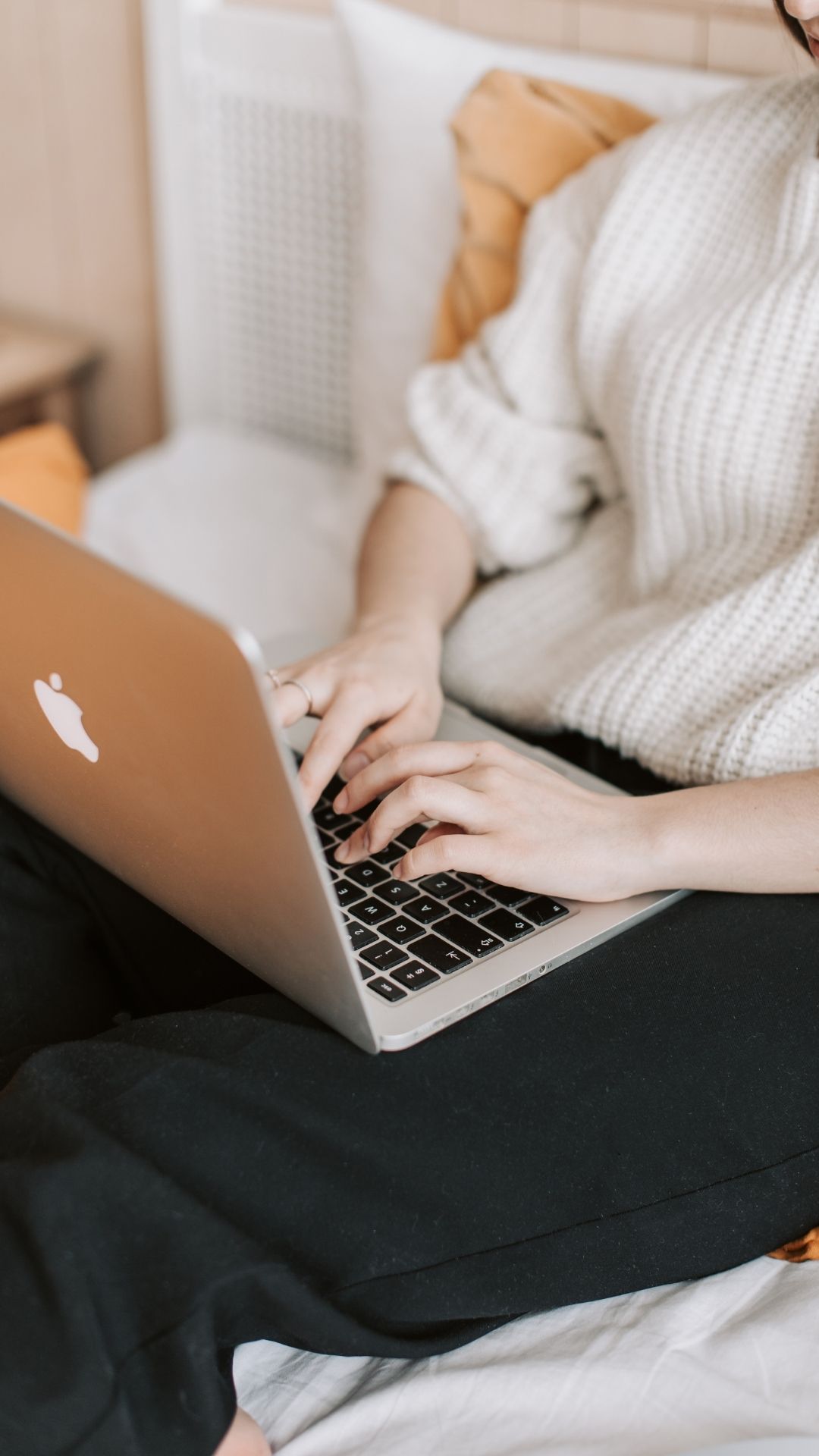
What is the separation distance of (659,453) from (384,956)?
45 cm

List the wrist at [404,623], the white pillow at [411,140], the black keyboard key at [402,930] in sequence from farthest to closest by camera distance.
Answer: the white pillow at [411,140], the wrist at [404,623], the black keyboard key at [402,930]

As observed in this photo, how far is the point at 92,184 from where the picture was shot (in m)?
1.86

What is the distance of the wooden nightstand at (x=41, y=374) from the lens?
6.07 feet

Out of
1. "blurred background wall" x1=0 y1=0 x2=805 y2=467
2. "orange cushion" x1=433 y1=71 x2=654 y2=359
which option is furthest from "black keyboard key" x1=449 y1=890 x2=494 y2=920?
"blurred background wall" x1=0 y1=0 x2=805 y2=467

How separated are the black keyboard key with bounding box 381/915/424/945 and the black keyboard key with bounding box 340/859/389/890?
0.04m

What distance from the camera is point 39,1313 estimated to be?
22.5 inches

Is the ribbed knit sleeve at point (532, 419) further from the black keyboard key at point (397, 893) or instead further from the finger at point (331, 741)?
the black keyboard key at point (397, 893)

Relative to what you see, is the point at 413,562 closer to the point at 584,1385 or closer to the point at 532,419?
the point at 532,419

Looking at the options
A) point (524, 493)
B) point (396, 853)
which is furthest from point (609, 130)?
point (396, 853)

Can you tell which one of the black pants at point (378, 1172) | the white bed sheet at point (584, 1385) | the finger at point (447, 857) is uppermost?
the finger at point (447, 857)

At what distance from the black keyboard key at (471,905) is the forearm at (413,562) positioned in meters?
0.29

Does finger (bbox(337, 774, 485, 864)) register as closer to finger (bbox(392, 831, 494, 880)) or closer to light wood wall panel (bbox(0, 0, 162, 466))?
finger (bbox(392, 831, 494, 880))

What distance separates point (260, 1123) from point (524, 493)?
611 millimetres

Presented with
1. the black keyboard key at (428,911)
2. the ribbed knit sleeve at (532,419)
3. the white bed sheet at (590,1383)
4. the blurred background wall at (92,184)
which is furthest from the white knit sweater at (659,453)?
the blurred background wall at (92,184)
